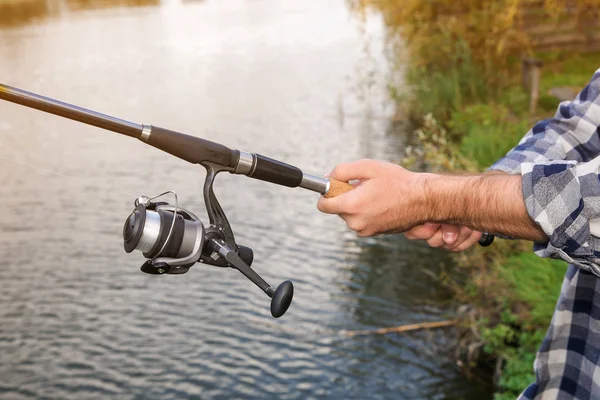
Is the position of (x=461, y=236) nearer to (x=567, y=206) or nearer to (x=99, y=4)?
(x=567, y=206)

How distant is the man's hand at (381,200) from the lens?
1.55 m

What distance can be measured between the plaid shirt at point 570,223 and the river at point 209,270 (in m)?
1.01

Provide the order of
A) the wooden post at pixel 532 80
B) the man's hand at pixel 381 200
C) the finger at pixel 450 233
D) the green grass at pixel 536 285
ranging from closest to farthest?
the man's hand at pixel 381 200 → the finger at pixel 450 233 → the green grass at pixel 536 285 → the wooden post at pixel 532 80

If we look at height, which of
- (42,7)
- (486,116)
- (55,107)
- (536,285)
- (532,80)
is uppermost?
(42,7)

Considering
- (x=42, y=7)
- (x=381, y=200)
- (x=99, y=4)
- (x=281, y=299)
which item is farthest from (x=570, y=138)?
(x=99, y=4)

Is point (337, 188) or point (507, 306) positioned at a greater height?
point (337, 188)

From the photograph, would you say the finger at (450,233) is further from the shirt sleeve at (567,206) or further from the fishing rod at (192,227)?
the fishing rod at (192,227)

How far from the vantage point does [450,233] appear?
6.13 feet

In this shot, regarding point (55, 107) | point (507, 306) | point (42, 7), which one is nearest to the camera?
point (55, 107)

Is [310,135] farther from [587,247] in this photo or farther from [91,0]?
[91,0]

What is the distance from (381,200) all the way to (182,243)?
16.2 inches

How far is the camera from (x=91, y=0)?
3081 cm

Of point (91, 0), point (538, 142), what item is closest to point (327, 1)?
point (91, 0)

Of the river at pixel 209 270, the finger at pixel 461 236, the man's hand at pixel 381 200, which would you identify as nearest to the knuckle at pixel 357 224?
the man's hand at pixel 381 200
